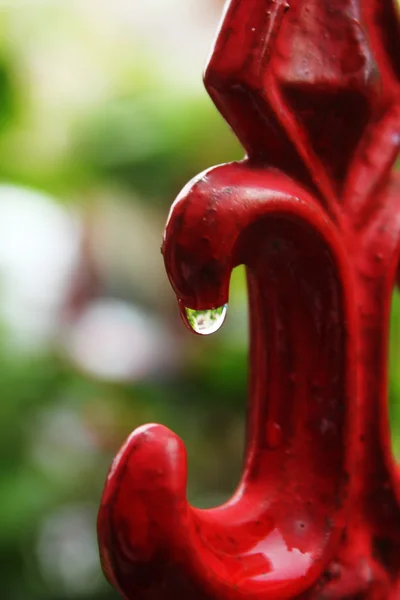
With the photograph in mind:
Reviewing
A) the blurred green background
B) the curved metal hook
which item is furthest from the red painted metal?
the blurred green background

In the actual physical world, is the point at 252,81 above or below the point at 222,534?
above

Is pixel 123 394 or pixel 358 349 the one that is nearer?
pixel 358 349

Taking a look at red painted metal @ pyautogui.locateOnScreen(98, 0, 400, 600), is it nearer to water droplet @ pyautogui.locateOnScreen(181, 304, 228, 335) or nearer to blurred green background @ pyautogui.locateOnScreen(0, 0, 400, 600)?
water droplet @ pyautogui.locateOnScreen(181, 304, 228, 335)

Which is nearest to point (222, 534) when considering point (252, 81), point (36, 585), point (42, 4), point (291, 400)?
point (291, 400)

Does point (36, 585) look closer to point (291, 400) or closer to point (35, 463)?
point (35, 463)

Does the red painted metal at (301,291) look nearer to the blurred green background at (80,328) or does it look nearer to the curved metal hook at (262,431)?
the curved metal hook at (262,431)

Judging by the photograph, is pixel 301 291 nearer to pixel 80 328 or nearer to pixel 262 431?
pixel 262 431

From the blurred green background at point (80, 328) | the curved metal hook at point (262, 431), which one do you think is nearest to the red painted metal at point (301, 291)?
the curved metal hook at point (262, 431)
